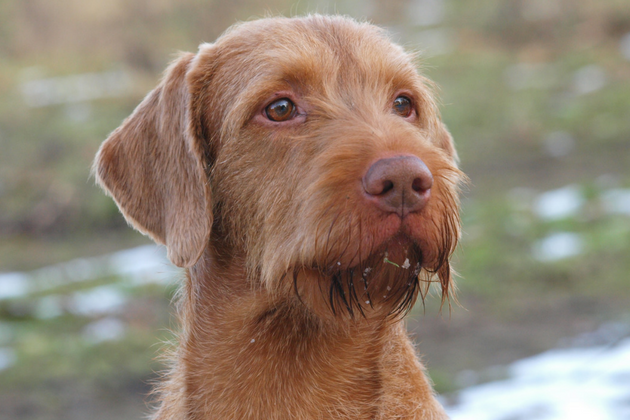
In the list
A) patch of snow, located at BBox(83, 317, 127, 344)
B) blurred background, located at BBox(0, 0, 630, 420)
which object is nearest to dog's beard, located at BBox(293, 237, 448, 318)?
blurred background, located at BBox(0, 0, 630, 420)

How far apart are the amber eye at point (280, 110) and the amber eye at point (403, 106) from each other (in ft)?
1.52

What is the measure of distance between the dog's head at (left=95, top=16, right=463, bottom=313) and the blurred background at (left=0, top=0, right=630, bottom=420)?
1.39 feet

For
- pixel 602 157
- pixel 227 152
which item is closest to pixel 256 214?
pixel 227 152

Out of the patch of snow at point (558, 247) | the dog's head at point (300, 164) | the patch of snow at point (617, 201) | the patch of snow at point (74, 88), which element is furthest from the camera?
the patch of snow at point (74, 88)

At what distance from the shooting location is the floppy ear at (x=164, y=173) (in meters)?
3.07

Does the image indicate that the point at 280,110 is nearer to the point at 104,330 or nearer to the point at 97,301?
the point at 104,330

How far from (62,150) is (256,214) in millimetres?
10981

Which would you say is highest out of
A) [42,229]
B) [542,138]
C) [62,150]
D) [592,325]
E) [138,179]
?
[542,138]

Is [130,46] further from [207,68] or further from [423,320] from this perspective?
[207,68]

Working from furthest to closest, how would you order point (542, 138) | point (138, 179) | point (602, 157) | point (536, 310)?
point (542, 138) < point (602, 157) < point (536, 310) < point (138, 179)

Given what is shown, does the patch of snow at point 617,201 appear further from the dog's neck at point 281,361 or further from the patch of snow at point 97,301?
the dog's neck at point 281,361

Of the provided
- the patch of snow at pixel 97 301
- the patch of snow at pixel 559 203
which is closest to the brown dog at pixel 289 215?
the patch of snow at pixel 97 301

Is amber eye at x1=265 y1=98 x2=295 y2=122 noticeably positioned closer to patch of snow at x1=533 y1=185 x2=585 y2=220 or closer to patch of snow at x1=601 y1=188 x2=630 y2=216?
patch of snow at x1=533 y1=185 x2=585 y2=220

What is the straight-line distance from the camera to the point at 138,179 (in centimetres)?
326
